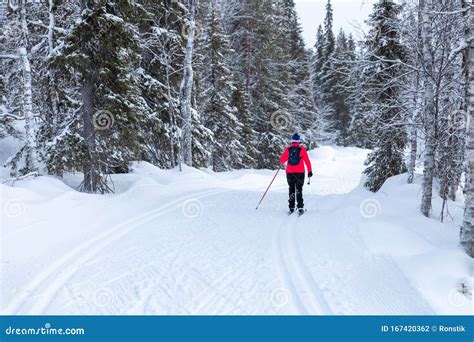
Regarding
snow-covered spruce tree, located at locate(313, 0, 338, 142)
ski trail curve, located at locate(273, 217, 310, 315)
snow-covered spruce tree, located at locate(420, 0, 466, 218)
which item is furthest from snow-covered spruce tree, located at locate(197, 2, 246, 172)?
snow-covered spruce tree, located at locate(313, 0, 338, 142)

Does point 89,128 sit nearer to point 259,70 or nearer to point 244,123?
point 244,123

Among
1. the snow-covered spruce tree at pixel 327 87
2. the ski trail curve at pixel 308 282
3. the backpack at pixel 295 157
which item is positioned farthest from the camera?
the snow-covered spruce tree at pixel 327 87

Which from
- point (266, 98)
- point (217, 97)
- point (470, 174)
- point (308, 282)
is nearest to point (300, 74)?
point (266, 98)

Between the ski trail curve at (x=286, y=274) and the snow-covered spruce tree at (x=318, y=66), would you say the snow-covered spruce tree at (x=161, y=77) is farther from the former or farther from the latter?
the snow-covered spruce tree at (x=318, y=66)

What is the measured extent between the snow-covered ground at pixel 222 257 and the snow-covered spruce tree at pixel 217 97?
13.7m

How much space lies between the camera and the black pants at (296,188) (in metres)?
10.0

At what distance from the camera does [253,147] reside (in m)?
28.6

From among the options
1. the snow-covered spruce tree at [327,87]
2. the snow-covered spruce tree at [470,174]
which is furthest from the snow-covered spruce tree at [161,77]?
the snow-covered spruce tree at [327,87]

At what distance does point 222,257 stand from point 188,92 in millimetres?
12869

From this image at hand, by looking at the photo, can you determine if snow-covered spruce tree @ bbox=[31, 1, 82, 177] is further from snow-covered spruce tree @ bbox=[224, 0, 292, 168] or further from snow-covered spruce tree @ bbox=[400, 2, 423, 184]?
snow-covered spruce tree @ bbox=[224, 0, 292, 168]

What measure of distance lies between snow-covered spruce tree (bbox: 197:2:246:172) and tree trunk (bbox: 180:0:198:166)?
393 cm

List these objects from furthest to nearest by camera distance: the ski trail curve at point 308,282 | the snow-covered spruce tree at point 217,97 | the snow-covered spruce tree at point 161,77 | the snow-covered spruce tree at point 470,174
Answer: the snow-covered spruce tree at point 217,97, the snow-covered spruce tree at point 161,77, the snow-covered spruce tree at point 470,174, the ski trail curve at point 308,282

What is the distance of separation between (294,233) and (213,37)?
17.9 meters
